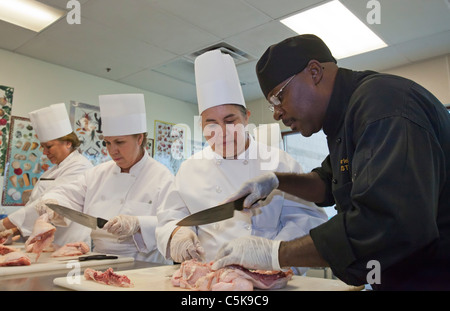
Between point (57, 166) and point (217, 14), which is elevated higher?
point (217, 14)

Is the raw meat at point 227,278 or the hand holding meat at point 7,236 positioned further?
the hand holding meat at point 7,236

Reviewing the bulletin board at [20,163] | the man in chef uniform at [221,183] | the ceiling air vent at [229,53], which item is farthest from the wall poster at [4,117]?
the man in chef uniform at [221,183]

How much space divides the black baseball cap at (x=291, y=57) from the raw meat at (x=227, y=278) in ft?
2.54

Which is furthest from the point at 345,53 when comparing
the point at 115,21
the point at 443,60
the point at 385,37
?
the point at 115,21

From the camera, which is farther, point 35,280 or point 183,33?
point 183,33

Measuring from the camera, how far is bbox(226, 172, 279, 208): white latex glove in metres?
1.62

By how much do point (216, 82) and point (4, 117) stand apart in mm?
3626

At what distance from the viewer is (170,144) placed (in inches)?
255

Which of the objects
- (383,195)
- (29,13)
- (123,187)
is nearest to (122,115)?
(123,187)

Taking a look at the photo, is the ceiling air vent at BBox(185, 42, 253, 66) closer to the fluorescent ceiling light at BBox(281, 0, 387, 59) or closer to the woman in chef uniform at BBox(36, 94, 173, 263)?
the fluorescent ceiling light at BBox(281, 0, 387, 59)

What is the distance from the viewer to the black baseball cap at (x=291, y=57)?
4.51 feet

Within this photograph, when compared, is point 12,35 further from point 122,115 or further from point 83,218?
point 83,218

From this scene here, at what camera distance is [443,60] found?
470 cm

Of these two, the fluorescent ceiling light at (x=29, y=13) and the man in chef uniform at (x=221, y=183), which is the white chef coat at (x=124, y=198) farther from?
the fluorescent ceiling light at (x=29, y=13)
